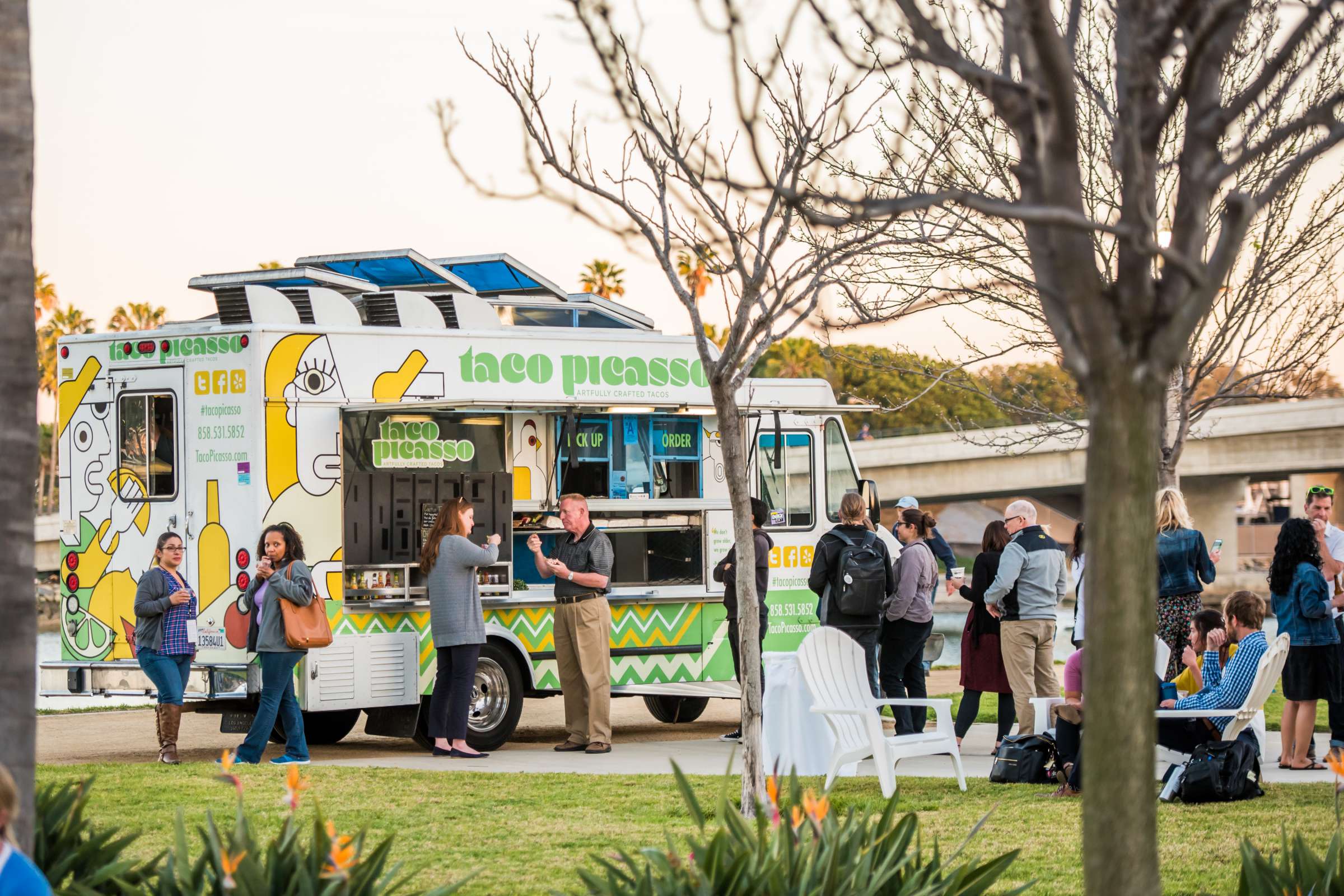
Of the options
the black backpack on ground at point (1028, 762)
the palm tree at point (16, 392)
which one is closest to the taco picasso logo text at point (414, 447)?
the black backpack on ground at point (1028, 762)

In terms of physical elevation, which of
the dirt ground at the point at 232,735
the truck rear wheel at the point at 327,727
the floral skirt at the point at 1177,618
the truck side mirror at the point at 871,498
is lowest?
the dirt ground at the point at 232,735

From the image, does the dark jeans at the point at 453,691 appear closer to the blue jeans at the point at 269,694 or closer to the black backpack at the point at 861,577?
the blue jeans at the point at 269,694

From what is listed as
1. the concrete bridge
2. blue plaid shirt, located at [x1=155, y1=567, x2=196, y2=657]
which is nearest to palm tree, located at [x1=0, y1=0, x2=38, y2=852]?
blue plaid shirt, located at [x1=155, y1=567, x2=196, y2=657]

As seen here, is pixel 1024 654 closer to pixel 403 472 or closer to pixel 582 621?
pixel 582 621

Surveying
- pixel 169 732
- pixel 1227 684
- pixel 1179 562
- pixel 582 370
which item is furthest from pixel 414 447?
pixel 1227 684

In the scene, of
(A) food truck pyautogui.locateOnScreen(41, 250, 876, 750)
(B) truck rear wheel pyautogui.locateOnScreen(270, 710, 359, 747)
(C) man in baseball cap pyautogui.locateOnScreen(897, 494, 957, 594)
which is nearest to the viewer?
(A) food truck pyautogui.locateOnScreen(41, 250, 876, 750)

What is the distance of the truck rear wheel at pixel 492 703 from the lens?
40.4ft

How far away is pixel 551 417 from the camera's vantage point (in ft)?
42.7

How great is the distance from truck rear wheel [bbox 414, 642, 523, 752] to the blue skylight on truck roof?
9.30 ft

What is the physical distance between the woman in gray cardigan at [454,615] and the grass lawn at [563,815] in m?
1.23

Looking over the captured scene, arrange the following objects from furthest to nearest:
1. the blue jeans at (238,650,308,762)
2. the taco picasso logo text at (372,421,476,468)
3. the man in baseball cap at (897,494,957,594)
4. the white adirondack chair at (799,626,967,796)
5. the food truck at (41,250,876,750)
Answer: the man in baseball cap at (897,494,957,594) → the taco picasso logo text at (372,421,476,468) → the food truck at (41,250,876,750) → the blue jeans at (238,650,308,762) → the white adirondack chair at (799,626,967,796)

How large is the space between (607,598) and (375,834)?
502cm

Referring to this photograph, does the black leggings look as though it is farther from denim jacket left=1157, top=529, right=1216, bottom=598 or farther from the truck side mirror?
the truck side mirror

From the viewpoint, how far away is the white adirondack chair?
9.00 metres
